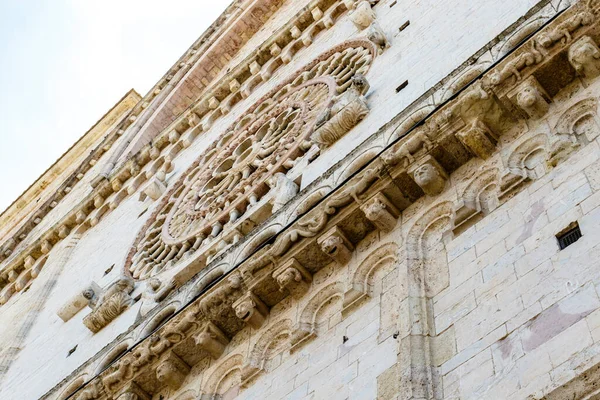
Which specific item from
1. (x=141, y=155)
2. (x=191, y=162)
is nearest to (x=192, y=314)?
(x=191, y=162)

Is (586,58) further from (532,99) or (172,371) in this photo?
(172,371)

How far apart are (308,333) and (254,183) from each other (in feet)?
16.2

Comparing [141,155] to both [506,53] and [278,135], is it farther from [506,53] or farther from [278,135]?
[506,53]

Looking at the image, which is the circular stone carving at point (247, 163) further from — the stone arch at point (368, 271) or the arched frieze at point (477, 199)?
the arched frieze at point (477, 199)

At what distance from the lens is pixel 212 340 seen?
916cm

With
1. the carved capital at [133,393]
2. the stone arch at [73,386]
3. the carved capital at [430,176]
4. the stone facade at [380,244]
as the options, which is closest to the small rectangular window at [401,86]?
the stone facade at [380,244]

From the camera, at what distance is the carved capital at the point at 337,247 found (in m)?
8.69

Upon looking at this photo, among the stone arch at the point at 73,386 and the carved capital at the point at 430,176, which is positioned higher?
the stone arch at the point at 73,386

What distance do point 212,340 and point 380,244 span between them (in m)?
1.72

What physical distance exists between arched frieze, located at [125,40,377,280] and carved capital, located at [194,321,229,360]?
2369 millimetres

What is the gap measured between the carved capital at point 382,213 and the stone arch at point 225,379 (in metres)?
1.55

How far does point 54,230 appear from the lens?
61.9ft

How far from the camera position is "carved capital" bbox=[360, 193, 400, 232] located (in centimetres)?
855

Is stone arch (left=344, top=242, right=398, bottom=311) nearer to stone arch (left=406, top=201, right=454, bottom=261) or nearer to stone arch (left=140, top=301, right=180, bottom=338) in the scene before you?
stone arch (left=406, top=201, right=454, bottom=261)
